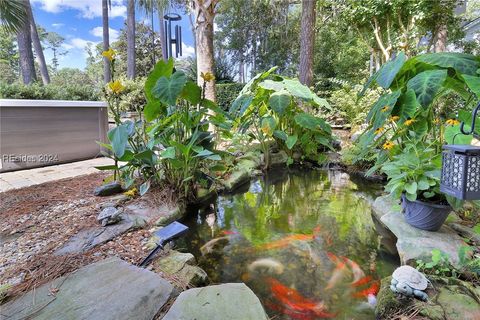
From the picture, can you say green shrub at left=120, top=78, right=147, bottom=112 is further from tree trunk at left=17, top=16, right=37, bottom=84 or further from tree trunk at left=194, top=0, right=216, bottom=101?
tree trunk at left=194, top=0, right=216, bottom=101

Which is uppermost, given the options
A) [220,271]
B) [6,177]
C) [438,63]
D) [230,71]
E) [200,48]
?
[230,71]

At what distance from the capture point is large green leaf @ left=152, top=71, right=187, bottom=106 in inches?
83.5

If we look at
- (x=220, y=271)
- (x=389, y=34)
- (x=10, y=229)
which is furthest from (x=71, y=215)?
(x=389, y=34)

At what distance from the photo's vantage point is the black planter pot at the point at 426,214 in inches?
73.1

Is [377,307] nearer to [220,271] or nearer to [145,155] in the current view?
[220,271]

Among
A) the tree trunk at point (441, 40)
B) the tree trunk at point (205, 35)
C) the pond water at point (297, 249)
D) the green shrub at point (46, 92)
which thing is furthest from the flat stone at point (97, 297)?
the tree trunk at point (441, 40)

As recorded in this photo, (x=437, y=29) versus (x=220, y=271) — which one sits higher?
(x=437, y=29)

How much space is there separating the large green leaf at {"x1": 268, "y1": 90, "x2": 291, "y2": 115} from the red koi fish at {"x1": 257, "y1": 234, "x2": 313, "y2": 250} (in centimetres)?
201

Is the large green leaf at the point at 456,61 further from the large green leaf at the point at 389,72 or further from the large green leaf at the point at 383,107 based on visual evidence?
the large green leaf at the point at 383,107

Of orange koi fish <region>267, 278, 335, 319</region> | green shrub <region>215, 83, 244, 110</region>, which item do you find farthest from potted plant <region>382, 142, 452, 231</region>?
green shrub <region>215, 83, 244, 110</region>

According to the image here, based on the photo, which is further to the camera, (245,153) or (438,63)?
(245,153)

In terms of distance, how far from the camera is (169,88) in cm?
215

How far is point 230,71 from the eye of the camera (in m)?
9.86

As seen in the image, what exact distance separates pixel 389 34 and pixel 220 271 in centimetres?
763
